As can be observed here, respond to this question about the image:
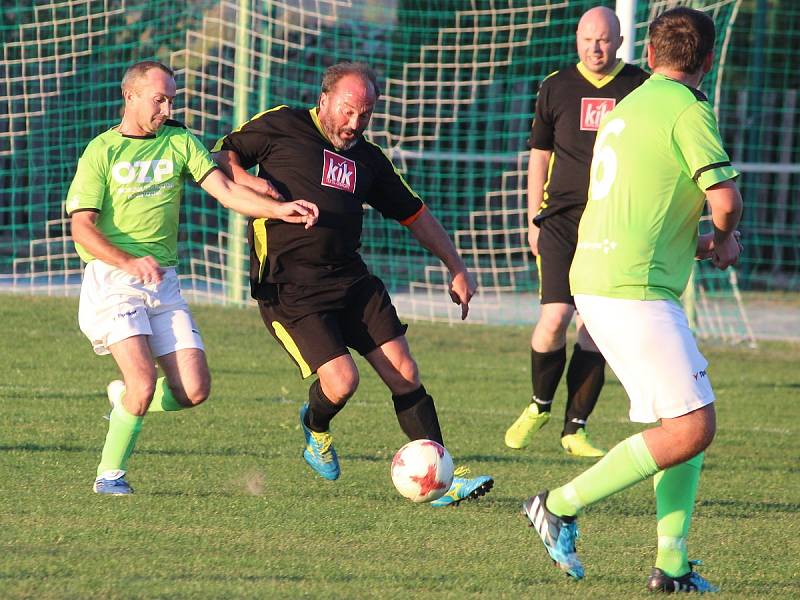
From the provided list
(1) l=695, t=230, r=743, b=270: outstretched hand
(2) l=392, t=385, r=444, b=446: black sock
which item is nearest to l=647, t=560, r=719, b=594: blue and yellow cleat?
(1) l=695, t=230, r=743, b=270: outstretched hand

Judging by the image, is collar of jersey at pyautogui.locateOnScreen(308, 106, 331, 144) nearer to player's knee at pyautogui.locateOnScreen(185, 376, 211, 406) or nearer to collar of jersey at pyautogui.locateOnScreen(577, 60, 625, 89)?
player's knee at pyautogui.locateOnScreen(185, 376, 211, 406)

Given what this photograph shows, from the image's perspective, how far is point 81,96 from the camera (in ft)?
46.5

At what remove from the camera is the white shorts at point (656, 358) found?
14.1 feet

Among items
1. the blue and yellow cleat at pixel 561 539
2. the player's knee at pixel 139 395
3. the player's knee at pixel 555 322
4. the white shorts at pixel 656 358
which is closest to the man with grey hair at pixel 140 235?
the player's knee at pixel 139 395

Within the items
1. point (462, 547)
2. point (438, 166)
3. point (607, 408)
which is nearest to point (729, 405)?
point (607, 408)

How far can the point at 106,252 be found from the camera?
5.40 metres

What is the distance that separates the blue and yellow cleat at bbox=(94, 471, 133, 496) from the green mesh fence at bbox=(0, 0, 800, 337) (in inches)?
262

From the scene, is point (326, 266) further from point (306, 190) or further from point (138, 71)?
point (138, 71)

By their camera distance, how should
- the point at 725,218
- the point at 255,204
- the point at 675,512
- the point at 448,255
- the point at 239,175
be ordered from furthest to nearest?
the point at 448,255, the point at 239,175, the point at 255,204, the point at 675,512, the point at 725,218

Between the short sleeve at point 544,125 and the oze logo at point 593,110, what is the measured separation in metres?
0.19

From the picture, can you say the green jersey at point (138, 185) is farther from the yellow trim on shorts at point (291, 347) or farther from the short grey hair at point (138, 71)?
the yellow trim on shorts at point (291, 347)

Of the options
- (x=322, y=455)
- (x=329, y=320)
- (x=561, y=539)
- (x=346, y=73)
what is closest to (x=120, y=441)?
(x=322, y=455)

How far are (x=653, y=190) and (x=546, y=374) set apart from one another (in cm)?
294

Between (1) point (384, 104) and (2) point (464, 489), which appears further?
(1) point (384, 104)
